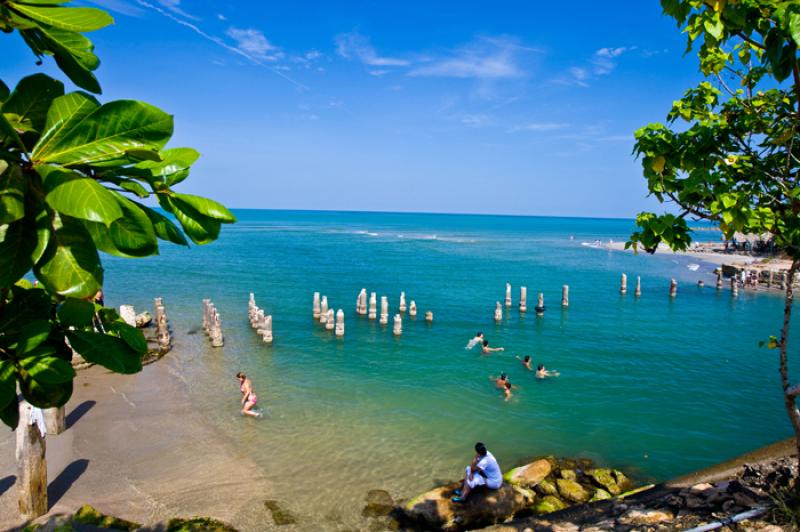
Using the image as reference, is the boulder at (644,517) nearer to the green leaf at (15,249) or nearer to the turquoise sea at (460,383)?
the turquoise sea at (460,383)

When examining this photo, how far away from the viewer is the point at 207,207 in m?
1.73

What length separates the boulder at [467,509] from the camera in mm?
9898

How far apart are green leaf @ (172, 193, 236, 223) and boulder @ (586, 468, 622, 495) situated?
41.8ft

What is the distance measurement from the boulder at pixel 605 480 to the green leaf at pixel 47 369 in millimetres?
12748

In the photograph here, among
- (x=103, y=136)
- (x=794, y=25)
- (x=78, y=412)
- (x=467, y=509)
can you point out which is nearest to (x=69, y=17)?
(x=103, y=136)

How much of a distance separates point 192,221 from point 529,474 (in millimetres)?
11977

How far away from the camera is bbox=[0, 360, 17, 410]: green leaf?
1.66m

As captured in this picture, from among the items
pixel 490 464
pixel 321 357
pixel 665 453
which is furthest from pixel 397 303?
pixel 490 464

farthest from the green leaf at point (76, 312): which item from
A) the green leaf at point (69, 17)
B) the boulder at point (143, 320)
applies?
the boulder at point (143, 320)

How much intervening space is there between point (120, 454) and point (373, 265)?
4461cm

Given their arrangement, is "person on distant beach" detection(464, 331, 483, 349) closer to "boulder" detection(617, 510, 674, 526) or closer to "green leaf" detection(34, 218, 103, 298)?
"boulder" detection(617, 510, 674, 526)

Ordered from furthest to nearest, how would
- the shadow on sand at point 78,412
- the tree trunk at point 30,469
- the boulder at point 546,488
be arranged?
the shadow on sand at point 78,412 → the boulder at point 546,488 → the tree trunk at point 30,469

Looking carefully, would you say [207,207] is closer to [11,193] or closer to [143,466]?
[11,193]

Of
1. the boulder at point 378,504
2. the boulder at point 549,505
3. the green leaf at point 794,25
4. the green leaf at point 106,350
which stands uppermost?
the green leaf at point 794,25
